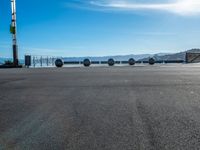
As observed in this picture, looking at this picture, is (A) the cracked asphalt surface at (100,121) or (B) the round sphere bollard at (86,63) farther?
(B) the round sphere bollard at (86,63)

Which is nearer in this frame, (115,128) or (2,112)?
(115,128)

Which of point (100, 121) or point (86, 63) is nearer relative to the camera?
point (100, 121)

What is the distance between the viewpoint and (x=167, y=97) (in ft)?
31.4

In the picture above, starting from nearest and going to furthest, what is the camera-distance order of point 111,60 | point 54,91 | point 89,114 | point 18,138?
point 18,138, point 89,114, point 54,91, point 111,60

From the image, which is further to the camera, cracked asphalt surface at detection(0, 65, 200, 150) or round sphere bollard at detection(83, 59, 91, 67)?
round sphere bollard at detection(83, 59, 91, 67)

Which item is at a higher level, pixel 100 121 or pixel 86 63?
pixel 86 63

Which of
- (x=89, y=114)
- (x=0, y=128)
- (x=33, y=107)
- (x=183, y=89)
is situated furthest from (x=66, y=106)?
(x=183, y=89)

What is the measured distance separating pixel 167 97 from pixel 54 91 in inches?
130

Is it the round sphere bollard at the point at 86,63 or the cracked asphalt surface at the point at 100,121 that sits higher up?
the round sphere bollard at the point at 86,63

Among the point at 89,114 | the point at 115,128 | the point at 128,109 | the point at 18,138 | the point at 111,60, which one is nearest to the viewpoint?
the point at 18,138

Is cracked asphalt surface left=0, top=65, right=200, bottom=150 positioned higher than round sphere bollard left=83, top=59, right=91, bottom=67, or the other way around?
round sphere bollard left=83, top=59, right=91, bottom=67

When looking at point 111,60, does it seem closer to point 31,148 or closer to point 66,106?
point 66,106

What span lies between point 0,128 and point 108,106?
2.67 meters

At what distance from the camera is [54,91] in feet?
36.9
